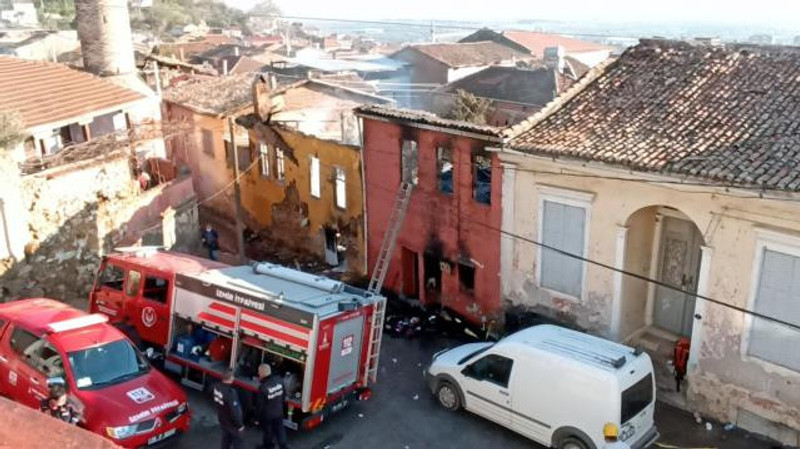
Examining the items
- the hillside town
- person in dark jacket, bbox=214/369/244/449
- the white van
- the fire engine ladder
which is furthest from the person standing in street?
person in dark jacket, bbox=214/369/244/449

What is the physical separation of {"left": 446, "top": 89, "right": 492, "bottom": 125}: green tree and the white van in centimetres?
2021

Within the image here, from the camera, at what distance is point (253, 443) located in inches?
527

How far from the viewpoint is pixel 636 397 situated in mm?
12328

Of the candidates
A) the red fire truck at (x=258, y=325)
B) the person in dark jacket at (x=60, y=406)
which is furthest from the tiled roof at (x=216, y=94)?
the person in dark jacket at (x=60, y=406)

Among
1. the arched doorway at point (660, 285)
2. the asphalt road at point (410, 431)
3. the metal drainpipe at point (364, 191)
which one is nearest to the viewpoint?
the asphalt road at point (410, 431)

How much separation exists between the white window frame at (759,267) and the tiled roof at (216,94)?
20916 mm

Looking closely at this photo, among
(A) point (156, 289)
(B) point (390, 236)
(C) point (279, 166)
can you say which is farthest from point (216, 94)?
(A) point (156, 289)

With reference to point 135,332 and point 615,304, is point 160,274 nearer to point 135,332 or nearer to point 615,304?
point 135,332

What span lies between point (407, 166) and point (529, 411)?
8.87 metres

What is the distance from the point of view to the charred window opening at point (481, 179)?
Answer: 17.8m

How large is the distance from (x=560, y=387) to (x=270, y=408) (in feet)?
16.8

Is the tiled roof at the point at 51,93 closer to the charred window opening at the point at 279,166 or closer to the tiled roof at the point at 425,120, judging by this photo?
the charred window opening at the point at 279,166

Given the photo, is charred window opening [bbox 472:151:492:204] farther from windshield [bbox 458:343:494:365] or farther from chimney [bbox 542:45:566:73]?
chimney [bbox 542:45:566:73]

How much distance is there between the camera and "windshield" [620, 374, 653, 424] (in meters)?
12.0
